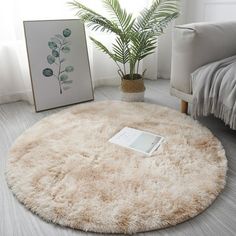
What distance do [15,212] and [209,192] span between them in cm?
86

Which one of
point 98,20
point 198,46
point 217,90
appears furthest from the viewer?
point 98,20

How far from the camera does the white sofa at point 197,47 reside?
5.52 ft

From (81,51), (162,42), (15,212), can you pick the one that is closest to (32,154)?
(15,212)

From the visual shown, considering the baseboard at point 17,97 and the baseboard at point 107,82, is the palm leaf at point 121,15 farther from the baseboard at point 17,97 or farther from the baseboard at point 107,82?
the baseboard at point 17,97

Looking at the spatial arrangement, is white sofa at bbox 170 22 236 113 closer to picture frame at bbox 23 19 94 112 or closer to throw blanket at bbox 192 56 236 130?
throw blanket at bbox 192 56 236 130

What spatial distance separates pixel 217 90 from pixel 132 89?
77 cm

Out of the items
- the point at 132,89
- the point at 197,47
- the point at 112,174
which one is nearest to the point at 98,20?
the point at 132,89

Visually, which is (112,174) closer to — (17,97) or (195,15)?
(17,97)

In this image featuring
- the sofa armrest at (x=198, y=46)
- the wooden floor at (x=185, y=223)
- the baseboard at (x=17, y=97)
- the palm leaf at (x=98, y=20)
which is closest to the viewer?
the wooden floor at (x=185, y=223)

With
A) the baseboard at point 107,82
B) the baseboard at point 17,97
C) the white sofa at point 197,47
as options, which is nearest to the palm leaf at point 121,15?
the white sofa at point 197,47

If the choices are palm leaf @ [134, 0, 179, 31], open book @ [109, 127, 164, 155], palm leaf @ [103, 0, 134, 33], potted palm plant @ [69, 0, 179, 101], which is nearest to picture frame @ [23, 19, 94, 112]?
potted palm plant @ [69, 0, 179, 101]

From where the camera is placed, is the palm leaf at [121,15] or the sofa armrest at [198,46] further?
the palm leaf at [121,15]

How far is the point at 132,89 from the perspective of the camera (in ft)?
7.11

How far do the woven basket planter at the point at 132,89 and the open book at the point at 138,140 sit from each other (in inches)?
20.3
